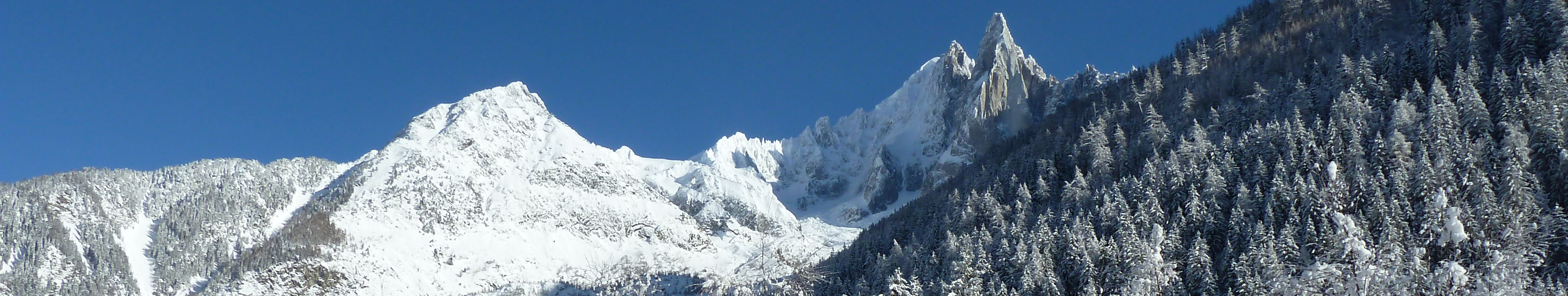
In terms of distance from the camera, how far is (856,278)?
10869cm

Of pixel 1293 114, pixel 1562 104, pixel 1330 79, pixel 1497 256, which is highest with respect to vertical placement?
pixel 1330 79

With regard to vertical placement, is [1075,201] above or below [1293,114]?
below

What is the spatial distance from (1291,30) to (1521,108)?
6790cm

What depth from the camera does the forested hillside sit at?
2559 inches

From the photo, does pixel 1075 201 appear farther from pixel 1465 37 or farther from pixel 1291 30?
pixel 1291 30

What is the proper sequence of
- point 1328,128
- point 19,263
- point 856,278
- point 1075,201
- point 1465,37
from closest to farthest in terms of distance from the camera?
point 1328,128
point 1465,37
point 1075,201
point 856,278
point 19,263

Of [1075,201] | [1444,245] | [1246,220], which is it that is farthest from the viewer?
[1075,201]

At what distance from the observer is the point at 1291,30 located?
462 ft

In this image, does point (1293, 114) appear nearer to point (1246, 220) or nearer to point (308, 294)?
point (1246, 220)

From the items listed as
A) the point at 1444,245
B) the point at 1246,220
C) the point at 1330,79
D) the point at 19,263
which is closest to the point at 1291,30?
the point at 1330,79

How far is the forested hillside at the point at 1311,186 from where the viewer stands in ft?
213

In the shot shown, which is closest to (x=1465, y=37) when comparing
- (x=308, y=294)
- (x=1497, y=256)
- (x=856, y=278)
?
(x=1497, y=256)

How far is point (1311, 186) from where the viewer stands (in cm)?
7569

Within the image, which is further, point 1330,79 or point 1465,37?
point 1330,79
